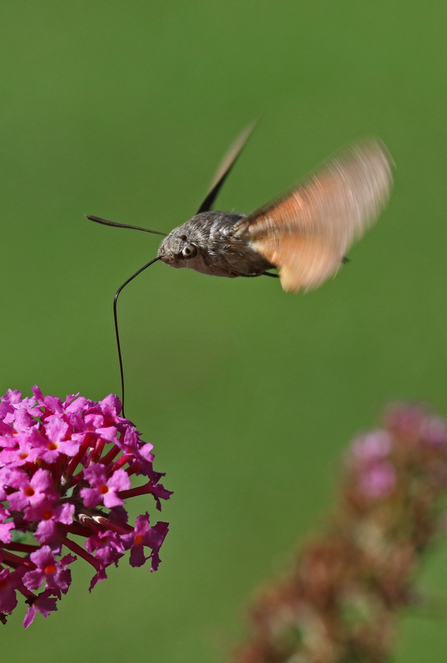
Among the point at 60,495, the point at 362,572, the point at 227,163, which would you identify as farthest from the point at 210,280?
the point at 60,495

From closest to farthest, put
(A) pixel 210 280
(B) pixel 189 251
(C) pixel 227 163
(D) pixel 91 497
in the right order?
(D) pixel 91 497 → (B) pixel 189 251 → (C) pixel 227 163 → (A) pixel 210 280

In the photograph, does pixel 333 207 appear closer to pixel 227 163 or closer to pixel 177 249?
pixel 177 249

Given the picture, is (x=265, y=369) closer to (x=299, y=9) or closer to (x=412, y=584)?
(x=412, y=584)

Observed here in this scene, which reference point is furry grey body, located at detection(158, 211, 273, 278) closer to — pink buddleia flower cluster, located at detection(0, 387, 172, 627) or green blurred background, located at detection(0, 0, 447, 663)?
pink buddleia flower cluster, located at detection(0, 387, 172, 627)

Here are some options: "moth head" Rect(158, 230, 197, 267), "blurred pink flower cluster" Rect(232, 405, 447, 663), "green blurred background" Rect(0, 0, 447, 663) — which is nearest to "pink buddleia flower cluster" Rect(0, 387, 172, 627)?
"moth head" Rect(158, 230, 197, 267)

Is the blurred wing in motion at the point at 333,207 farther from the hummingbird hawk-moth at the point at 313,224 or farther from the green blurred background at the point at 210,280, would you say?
the green blurred background at the point at 210,280

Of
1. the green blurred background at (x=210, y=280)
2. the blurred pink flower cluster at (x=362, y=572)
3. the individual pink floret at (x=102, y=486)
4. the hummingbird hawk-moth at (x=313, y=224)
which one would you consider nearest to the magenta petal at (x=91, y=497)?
the individual pink floret at (x=102, y=486)
